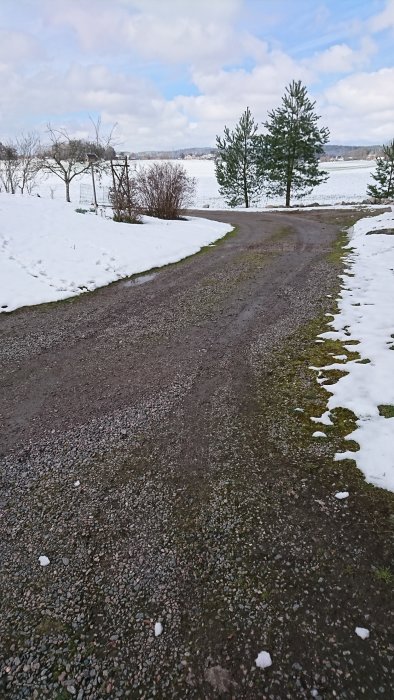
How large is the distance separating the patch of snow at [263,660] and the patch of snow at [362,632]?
49cm

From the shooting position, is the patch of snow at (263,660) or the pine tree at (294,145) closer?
the patch of snow at (263,660)

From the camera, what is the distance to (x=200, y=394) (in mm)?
4355

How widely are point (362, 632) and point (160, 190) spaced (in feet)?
63.3

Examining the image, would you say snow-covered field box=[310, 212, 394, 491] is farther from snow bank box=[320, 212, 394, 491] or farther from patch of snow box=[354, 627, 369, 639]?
patch of snow box=[354, 627, 369, 639]

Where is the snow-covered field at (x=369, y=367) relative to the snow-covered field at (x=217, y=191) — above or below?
below

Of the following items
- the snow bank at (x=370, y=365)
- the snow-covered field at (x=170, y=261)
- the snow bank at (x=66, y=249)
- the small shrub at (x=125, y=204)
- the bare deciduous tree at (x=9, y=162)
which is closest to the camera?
the snow bank at (x=370, y=365)

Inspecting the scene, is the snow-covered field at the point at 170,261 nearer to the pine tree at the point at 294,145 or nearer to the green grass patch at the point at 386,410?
the green grass patch at the point at 386,410

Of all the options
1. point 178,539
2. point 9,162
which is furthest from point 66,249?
point 9,162

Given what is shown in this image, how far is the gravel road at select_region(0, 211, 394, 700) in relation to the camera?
6.30 feet

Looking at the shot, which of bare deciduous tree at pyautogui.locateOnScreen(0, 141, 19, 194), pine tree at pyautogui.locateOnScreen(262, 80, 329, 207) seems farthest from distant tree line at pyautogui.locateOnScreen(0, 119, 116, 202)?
pine tree at pyautogui.locateOnScreen(262, 80, 329, 207)

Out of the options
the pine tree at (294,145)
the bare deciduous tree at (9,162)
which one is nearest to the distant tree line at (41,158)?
the bare deciduous tree at (9,162)

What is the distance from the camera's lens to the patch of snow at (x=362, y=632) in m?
2.00

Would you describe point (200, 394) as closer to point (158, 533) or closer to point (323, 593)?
point (158, 533)

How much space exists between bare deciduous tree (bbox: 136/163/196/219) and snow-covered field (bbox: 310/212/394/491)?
39.6 feet
